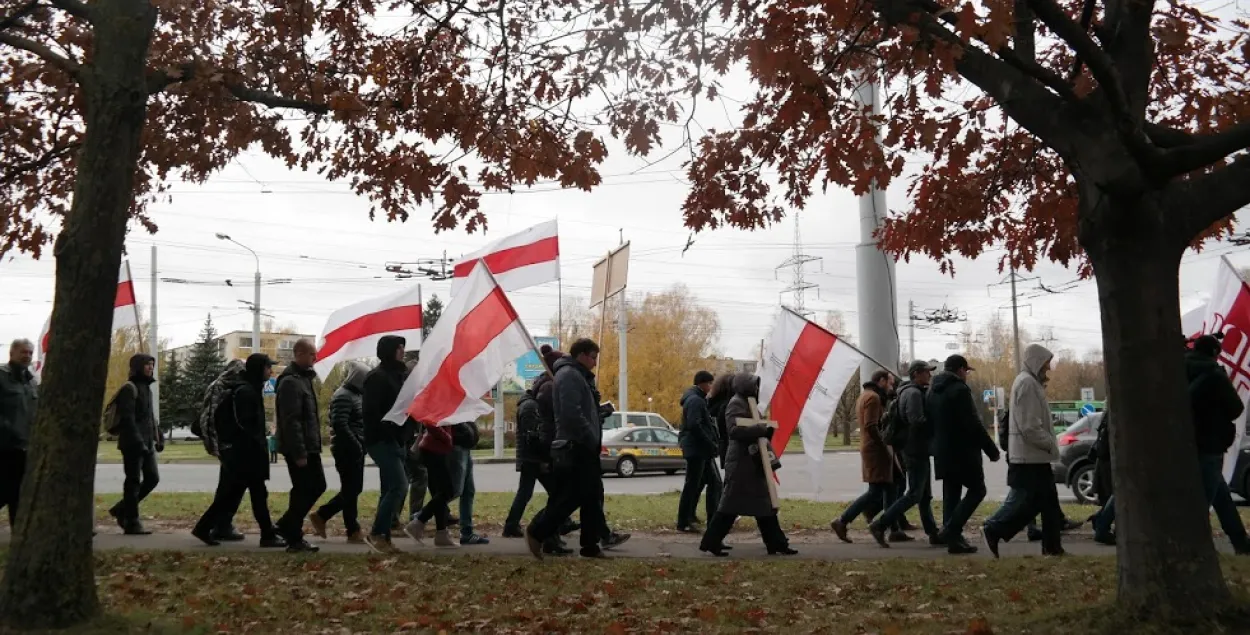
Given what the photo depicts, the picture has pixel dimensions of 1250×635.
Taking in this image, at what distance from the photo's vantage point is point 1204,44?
9.24 meters

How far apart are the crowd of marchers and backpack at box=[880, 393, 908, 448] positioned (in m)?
0.01

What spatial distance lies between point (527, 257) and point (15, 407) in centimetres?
620

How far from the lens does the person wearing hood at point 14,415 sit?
31.2ft

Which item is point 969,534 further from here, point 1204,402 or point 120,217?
point 120,217

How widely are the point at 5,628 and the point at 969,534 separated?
9211mm

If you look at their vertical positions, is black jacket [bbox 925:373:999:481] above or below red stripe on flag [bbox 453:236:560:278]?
below

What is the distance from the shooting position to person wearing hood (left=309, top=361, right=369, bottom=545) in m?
10.3

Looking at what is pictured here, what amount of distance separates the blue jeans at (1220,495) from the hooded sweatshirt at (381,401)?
6642 mm

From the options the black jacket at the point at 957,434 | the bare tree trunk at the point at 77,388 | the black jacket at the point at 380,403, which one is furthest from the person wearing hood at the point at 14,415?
the black jacket at the point at 957,434

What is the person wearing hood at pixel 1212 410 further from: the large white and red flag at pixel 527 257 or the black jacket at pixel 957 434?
the large white and red flag at pixel 527 257

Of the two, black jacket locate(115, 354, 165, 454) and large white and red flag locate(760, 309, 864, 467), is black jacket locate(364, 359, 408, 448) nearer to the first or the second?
black jacket locate(115, 354, 165, 454)

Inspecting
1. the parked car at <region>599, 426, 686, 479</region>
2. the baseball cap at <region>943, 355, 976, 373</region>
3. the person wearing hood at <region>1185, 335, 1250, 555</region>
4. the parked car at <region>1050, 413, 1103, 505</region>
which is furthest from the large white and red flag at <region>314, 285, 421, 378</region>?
the parked car at <region>599, 426, 686, 479</region>

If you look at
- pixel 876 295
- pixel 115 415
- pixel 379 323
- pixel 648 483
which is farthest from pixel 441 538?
pixel 648 483

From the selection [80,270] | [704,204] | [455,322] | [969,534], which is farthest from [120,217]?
[969,534]
